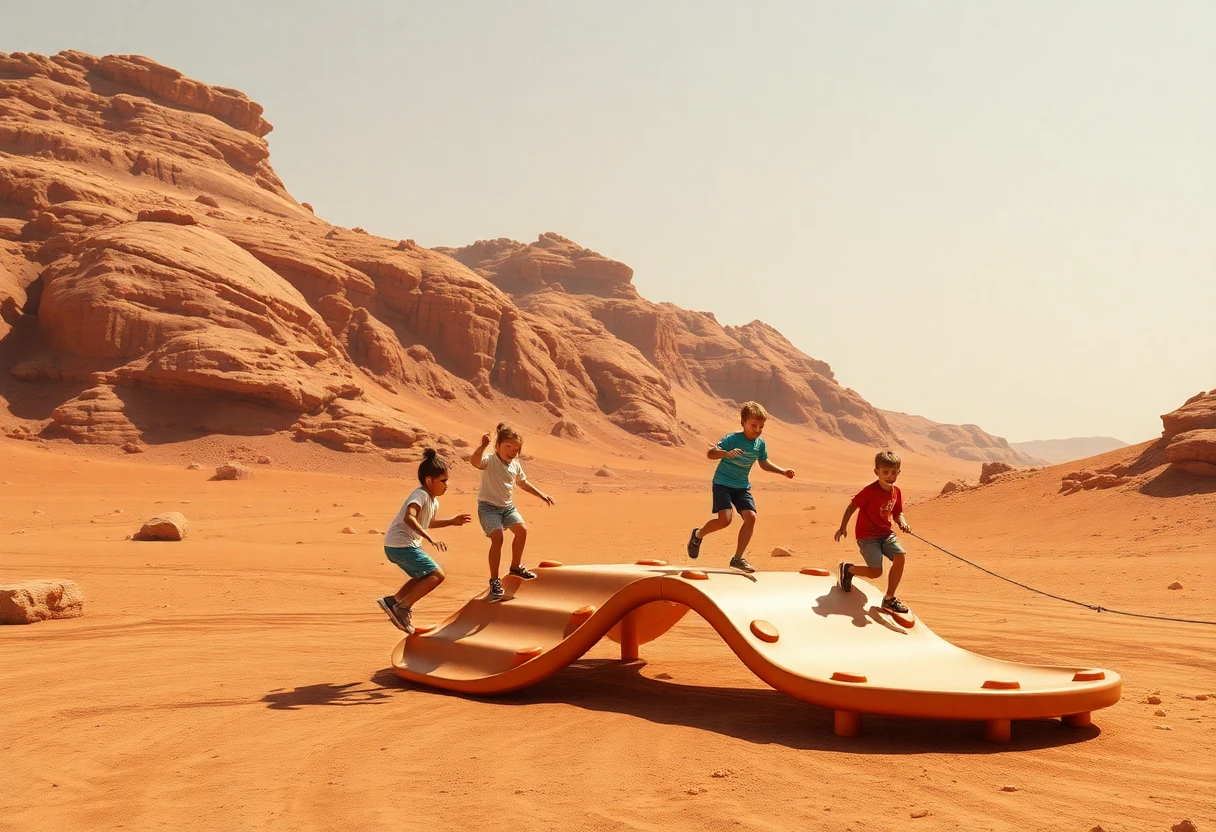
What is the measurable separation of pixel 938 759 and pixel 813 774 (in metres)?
0.87

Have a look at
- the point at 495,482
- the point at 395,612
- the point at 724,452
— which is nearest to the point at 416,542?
the point at 395,612

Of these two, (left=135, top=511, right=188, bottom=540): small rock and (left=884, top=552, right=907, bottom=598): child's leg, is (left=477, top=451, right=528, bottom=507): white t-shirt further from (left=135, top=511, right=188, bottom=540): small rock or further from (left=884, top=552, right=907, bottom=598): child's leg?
(left=135, top=511, right=188, bottom=540): small rock

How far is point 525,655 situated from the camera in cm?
725

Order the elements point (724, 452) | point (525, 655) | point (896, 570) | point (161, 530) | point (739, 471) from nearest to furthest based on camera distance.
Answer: point (525, 655) < point (896, 570) < point (724, 452) < point (739, 471) < point (161, 530)

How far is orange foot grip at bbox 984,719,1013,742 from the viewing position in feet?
19.5

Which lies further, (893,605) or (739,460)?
(739,460)

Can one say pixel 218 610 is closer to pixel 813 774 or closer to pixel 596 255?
pixel 813 774

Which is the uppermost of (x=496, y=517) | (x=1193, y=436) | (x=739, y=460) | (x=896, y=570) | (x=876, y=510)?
(x=1193, y=436)

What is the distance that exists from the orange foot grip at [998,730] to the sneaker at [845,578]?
181cm

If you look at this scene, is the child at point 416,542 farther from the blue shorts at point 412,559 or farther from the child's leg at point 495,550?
the child's leg at point 495,550

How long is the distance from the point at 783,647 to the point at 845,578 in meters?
1.27

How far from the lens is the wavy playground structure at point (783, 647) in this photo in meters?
5.97

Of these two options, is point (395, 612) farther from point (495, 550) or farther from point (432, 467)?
point (432, 467)

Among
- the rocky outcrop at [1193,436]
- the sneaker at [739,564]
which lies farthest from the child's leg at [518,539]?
the rocky outcrop at [1193,436]
